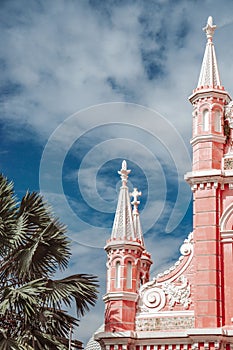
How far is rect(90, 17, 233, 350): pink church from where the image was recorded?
81.9 ft

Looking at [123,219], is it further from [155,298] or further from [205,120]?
[205,120]

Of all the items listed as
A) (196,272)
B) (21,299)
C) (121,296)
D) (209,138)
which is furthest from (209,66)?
(21,299)

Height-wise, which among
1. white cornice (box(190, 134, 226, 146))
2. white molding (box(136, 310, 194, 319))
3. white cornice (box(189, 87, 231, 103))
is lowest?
white molding (box(136, 310, 194, 319))

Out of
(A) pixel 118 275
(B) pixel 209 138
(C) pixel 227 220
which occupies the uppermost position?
(B) pixel 209 138

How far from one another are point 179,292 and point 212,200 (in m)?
3.69

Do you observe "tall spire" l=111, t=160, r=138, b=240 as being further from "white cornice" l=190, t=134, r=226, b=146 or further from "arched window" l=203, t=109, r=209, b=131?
"arched window" l=203, t=109, r=209, b=131

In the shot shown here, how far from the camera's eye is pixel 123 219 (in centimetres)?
2798

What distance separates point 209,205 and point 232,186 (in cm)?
119

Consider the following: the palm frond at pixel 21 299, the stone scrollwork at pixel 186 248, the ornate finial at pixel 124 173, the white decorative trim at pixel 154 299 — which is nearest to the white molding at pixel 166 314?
the white decorative trim at pixel 154 299

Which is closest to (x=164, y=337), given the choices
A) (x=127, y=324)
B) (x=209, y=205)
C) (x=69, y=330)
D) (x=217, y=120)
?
(x=127, y=324)

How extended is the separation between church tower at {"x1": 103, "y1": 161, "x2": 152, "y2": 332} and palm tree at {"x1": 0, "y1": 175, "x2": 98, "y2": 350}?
1.68m

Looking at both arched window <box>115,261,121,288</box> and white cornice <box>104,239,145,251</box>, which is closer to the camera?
arched window <box>115,261,121,288</box>

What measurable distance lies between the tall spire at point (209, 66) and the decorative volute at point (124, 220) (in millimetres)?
5267

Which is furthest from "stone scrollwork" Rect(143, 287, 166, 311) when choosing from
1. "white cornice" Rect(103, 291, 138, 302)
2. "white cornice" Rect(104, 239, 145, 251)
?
"white cornice" Rect(104, 239, 145, 251)
